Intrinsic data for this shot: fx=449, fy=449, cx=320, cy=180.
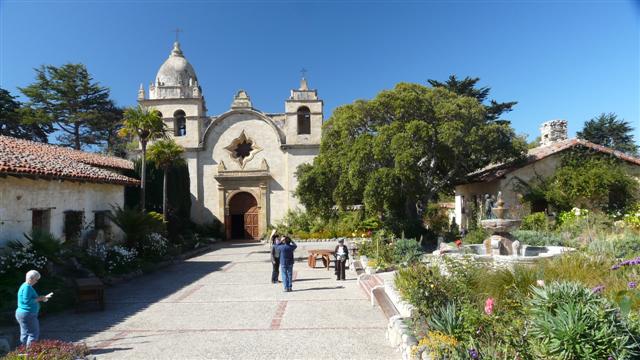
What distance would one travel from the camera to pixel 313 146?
29.8m

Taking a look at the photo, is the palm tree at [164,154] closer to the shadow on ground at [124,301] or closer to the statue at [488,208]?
the shadow on ground at [124,301]

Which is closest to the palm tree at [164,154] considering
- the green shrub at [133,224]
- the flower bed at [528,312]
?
the green shrub at [133,224]

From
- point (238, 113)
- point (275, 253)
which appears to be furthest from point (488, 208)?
point (238, 113)

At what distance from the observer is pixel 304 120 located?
31.2m

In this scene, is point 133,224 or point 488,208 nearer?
point 133,224

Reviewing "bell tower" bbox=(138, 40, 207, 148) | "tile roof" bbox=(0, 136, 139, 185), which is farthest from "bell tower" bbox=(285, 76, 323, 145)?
"tile roof" bbox=(0, 136, 139, 185)

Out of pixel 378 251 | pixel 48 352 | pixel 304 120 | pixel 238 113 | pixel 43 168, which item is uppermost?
pixel 238 113

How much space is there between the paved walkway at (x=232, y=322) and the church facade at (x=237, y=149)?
16796mm

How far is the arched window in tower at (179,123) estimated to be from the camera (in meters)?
30.6

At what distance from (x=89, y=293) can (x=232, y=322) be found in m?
3.56

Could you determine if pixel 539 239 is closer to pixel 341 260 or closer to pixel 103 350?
pixel 341 260

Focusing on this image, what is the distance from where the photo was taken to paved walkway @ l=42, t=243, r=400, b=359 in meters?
6.53

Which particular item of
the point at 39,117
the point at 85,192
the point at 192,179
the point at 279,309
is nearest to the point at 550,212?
the point at 279,309

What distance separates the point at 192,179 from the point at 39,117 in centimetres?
1391
